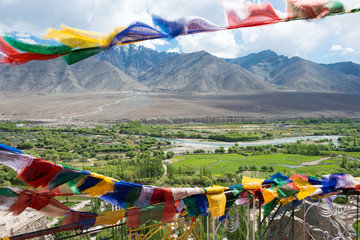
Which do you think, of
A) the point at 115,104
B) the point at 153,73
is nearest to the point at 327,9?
the point at 115,104

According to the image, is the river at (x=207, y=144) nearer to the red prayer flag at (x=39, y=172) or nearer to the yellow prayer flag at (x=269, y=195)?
the yellow prayer flag at (x=269, y=195)

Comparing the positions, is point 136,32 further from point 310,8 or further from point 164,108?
point 164,108

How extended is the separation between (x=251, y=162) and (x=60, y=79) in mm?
89638

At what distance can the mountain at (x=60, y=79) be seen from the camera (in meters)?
86.1

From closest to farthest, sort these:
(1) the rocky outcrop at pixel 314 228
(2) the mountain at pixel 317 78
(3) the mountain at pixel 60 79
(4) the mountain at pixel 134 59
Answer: (1) the rocky outcrop at pixel 314 228
(3) the mountain at pixel 60 79
(2) the mountain at pixel 317 78
(4) the mountain at pixel 134 59

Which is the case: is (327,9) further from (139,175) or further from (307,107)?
(307,107)

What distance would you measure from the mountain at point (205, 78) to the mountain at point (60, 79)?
15574 millimetres

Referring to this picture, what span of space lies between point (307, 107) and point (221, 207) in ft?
232

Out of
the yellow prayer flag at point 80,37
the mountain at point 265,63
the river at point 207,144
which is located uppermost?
the mountain at point 265,63

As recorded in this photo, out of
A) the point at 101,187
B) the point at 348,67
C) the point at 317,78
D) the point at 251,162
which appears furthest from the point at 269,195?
the point at 348,67

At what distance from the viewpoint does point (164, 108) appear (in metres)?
61.1

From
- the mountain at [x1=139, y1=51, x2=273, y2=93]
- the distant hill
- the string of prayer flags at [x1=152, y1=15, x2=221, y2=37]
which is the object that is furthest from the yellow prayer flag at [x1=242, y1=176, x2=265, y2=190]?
the mountain at [x1=139, y1=51, x2=273, y2=93]

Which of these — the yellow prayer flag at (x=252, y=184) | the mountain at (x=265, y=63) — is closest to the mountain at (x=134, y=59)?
the mountain at (x=265, y=63)

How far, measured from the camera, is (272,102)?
71312 mm
